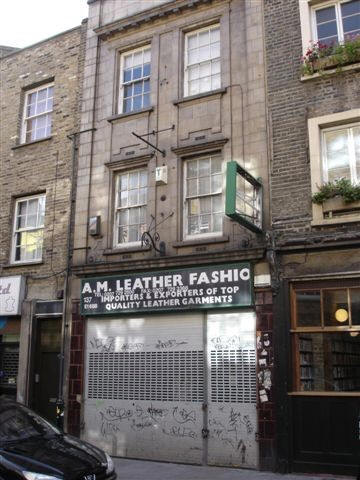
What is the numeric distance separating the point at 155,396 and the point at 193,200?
14.7 ft

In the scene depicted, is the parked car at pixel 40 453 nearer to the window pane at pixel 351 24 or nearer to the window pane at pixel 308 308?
the window pane at pixel 308 308

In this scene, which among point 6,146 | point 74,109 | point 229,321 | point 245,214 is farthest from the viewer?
point 6,146

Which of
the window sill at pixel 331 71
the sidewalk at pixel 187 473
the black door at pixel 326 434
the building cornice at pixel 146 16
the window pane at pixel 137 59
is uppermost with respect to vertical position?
the building cornice at pixel 146 16

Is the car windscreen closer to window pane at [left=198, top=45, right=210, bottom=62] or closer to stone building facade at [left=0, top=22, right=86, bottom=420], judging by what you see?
stone building facade at [left=0, top=22, right=86, bottom=420]

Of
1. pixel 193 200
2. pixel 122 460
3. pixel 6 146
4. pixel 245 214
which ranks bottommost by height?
pixel 122 460

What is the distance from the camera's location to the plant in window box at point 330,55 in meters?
10.8

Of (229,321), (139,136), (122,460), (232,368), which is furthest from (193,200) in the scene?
(122,460)

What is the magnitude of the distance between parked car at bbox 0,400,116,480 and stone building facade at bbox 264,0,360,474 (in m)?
4.27

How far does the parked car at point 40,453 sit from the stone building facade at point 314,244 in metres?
4.27

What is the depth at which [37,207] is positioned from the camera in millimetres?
14891

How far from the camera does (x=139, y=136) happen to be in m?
12.7

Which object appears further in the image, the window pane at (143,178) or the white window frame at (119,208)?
the window pane at (143,178)

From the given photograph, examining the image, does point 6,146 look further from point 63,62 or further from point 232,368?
point 232,368

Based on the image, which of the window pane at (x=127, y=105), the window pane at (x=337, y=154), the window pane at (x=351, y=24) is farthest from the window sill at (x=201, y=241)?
the window pane at (x=351, y=24)
